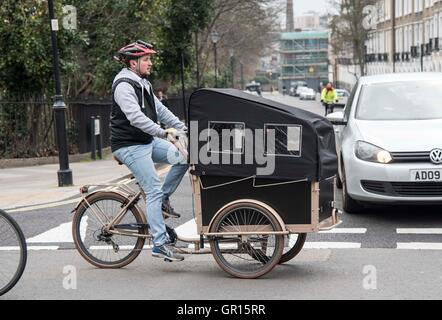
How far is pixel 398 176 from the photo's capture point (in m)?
8.50

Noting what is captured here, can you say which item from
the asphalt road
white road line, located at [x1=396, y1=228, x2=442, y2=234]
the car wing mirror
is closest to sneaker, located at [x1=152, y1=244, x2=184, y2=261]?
the asphalt road

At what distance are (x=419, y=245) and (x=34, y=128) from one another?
1359cm

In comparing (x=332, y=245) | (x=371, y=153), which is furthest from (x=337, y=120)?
(x=332, y=245)

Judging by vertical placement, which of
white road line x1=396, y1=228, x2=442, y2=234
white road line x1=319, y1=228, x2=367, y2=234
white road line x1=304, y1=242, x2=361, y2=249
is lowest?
white road line x1=319, y1=228, x2=367, y2=234

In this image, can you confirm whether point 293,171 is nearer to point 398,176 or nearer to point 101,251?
point 101,251

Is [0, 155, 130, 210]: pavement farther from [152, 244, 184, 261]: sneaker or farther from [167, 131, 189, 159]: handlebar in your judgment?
[167, 131, 189, 159]: handlebar

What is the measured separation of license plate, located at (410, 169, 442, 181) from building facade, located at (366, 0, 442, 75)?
46134mm

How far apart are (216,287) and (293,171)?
44.1 inches

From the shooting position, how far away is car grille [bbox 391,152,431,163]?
27.8 ft

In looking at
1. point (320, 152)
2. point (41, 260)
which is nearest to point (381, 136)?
point (320, 152)

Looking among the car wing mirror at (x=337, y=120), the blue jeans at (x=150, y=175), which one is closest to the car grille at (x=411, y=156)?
the car wing mirror at (x=337, y=120)

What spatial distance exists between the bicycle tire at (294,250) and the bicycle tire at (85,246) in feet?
4.11

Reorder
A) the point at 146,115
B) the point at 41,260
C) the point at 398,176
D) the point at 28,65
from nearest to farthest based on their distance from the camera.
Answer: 1. the point at 146,115
2. the point at 41,260
3. the point at 398,176
4. the point at 28,65
